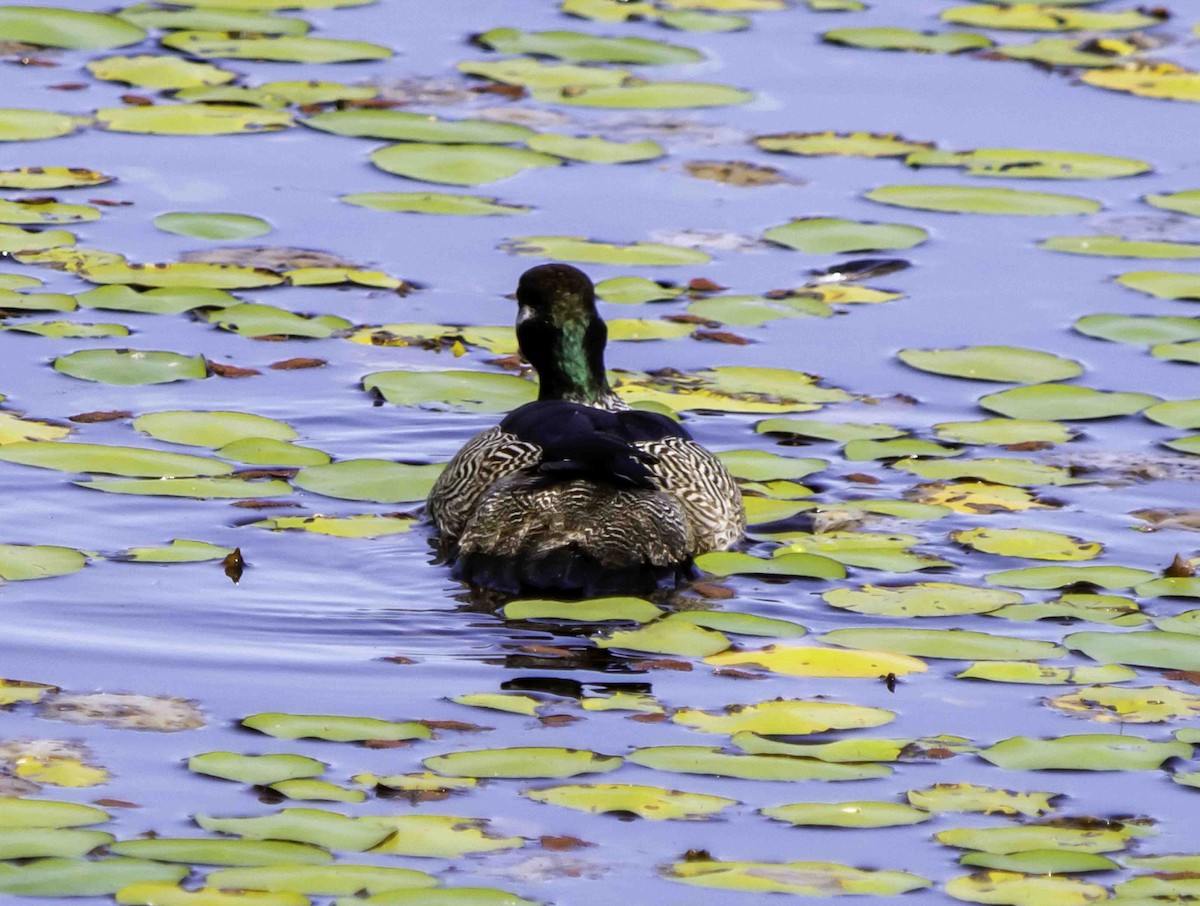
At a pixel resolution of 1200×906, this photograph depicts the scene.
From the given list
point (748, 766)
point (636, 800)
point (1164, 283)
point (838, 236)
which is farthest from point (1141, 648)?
point (838, 236)

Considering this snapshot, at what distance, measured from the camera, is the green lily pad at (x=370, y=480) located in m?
10.8

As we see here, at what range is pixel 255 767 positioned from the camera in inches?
294

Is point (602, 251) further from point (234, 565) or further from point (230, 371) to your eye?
point (234, 565)

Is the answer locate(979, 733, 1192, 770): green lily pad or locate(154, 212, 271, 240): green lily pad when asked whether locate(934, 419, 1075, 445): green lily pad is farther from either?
locate(154, 212, 271, 240): green lily pad

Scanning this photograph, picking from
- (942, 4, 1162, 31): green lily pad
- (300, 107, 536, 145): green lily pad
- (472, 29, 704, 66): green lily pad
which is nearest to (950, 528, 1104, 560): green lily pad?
(300, 107, 536, 145): green lily pad

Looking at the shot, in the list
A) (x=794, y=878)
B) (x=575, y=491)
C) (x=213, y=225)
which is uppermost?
(x=213, y=225)

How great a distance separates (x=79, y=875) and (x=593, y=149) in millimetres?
9705

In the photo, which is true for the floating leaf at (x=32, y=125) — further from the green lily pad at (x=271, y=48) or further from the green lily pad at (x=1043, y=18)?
the green lily pad at (x=1043, y=18)

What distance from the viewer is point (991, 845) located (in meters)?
7.09

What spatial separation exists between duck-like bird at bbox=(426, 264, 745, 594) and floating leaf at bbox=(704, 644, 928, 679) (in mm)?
871

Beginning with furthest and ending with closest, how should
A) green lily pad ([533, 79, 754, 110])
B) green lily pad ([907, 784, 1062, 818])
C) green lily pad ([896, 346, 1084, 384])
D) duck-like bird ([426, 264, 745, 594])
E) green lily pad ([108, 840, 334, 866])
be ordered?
1. green lily pad ([533, 79, 754, 110])
2. green lily pad ([896, 346, 1084, 384])
3. duck-like bird ([426, 264, 745, 594])
4. green lily pad ([907, 784, 1062, 818])
5. green lily pad ([108, 840, 334, 866])

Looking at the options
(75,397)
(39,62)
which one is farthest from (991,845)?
(39,62)

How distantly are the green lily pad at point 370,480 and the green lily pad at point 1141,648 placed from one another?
3228 millimetres

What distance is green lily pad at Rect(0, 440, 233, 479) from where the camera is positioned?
10.6 m
